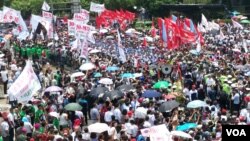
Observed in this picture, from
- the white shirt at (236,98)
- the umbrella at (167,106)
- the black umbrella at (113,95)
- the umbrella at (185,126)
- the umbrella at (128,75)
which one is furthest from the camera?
the umbrella at (128,75)

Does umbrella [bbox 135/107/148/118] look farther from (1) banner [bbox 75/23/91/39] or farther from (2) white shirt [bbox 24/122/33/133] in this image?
(1) banner [bbox 75/23/91/39]

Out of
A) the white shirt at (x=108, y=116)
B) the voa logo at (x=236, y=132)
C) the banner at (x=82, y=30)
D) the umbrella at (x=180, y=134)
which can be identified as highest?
the voa logo at (x=236, y=132)

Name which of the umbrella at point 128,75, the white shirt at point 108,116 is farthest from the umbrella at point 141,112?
the umbrella at point 128,75

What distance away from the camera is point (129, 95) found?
17.2m

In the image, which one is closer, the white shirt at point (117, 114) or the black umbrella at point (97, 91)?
the white shirt at point (117, 114)

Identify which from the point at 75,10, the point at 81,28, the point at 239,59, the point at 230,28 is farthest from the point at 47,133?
the point at 75,10

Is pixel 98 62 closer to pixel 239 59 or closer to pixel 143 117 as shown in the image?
pixel 239 59

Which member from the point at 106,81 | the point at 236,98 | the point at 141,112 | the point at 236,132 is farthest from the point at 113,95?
the point at 236,132

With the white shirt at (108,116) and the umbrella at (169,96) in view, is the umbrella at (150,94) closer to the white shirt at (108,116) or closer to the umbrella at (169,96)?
the umbrella at (169,96)

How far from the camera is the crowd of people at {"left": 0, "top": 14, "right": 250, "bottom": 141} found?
13.8 meters

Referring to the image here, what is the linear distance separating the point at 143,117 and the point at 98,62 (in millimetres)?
11292

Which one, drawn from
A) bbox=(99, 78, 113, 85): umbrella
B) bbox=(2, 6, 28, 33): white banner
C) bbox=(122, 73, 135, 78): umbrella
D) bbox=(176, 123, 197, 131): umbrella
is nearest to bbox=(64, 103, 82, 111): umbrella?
bbox=(176, 123, 197, 131): umbrella

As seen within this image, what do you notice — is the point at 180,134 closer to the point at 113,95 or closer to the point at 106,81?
the point at 113,95

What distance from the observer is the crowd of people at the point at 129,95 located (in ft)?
45.4
